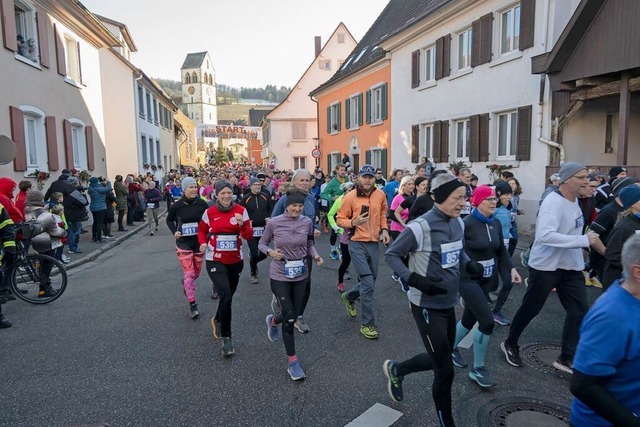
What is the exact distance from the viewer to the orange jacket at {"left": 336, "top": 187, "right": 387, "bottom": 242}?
5.74 m

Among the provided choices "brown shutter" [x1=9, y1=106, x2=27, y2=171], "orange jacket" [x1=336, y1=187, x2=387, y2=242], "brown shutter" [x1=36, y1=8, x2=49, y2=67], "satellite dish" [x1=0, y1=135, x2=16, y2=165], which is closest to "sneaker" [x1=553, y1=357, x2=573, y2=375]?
"orange jacket" [x1=336, y1=187, x2=387, y2=242]

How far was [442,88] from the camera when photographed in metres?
17.3

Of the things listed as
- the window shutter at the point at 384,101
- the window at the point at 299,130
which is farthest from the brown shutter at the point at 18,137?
the window at the point at 299,130

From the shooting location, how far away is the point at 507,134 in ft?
47.2

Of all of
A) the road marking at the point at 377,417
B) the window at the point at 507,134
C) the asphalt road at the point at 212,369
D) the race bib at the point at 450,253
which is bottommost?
the asphalt road at the point at 212,369

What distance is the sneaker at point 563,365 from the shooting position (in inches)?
173

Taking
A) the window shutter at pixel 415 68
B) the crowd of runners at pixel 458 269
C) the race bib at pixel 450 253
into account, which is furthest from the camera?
the window shutter at pixel 415 68

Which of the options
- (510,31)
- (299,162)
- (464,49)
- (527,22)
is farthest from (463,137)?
(299,162)

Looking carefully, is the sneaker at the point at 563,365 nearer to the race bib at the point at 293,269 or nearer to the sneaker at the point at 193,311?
the race bib at the point at 293,269

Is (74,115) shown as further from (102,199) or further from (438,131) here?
(438,131)

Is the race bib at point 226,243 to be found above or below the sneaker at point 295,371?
above

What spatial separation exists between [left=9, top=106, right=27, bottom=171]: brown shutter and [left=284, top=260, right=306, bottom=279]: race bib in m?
10.7

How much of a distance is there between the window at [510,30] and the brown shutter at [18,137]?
13.9 m

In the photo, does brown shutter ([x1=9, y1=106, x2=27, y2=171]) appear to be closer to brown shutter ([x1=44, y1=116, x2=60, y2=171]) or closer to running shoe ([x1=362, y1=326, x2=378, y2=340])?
brown shutter ([x1=44, y1=116, x2=60, y2=171])
